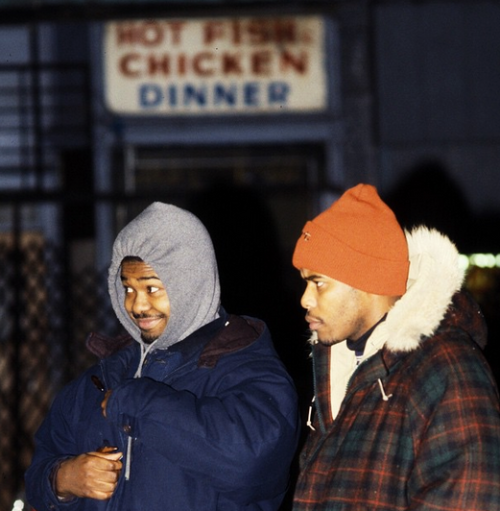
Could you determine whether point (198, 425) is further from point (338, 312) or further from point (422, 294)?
point (422, 294)

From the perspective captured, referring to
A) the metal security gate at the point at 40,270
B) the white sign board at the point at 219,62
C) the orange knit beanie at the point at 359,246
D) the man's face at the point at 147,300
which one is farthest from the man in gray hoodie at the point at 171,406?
the white sign board at the point at 219,62

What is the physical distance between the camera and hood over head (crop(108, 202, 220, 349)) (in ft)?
10.00

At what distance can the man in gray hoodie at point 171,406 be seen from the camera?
9.25 feet

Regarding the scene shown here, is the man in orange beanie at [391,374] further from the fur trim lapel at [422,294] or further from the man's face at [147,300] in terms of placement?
the man's face at [147,300]

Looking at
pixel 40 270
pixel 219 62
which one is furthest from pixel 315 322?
pixel 219 62

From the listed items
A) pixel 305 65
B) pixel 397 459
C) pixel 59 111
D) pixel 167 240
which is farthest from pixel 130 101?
pixel 397 459

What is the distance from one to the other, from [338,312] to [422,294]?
239mm

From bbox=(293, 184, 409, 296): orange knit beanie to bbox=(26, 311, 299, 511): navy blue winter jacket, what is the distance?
34 cm

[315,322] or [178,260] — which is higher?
[178,260]

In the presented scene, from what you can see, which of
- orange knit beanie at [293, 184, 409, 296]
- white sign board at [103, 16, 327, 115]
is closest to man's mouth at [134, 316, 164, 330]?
orange knit beanie at [293, 184, 409, 296]

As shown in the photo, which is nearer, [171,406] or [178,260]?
[171,406]

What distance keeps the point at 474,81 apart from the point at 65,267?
4.98 metres

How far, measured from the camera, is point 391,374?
2.77 m

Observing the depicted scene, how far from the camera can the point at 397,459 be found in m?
2.64
